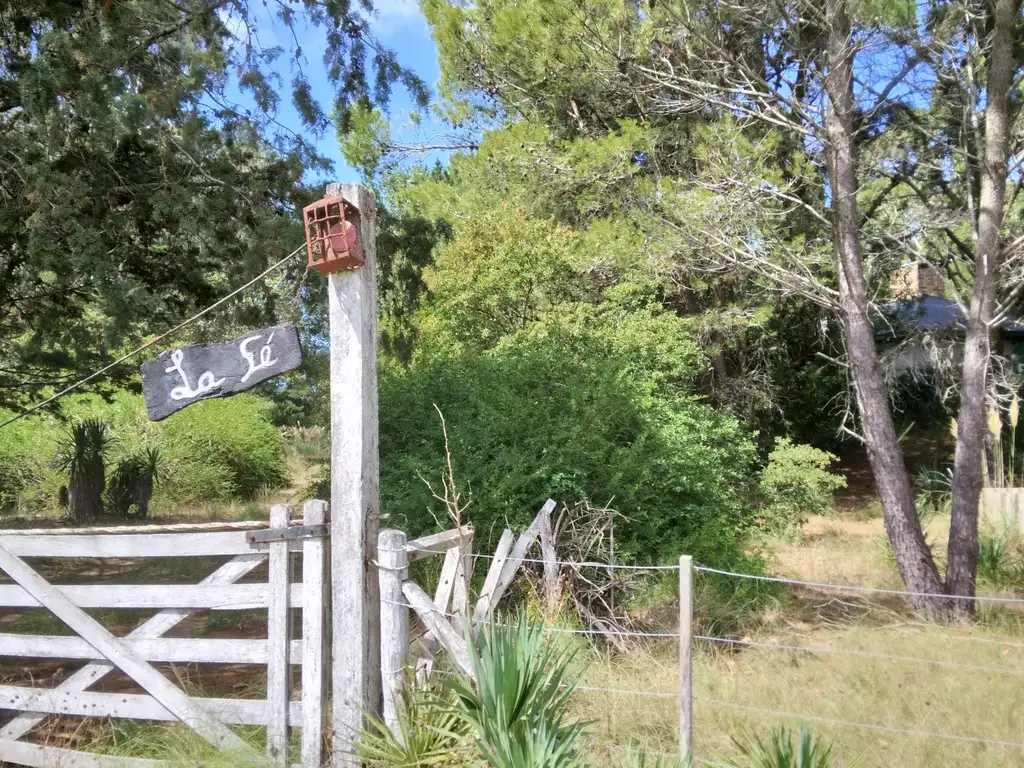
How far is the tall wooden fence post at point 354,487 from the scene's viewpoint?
397 cm

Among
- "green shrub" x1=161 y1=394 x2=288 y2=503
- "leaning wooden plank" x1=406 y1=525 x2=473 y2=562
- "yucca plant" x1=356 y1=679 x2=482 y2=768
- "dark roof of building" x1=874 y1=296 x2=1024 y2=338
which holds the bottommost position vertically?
"yucca plant" x1=356 y1=679 x2=482 y2=768

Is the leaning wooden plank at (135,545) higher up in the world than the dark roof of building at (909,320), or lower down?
lower down

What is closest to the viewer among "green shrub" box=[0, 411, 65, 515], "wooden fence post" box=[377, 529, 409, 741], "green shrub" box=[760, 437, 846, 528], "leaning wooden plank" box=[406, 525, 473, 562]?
"wooden fence post" box=[377, 529, 409, 741]

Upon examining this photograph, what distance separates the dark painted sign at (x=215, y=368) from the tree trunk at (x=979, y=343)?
20.3 ft

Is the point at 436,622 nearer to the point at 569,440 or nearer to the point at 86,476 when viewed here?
the point at 569,440

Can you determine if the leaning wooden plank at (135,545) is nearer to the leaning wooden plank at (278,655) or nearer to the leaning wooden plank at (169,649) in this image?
the leaning wooden plank at (278,655)

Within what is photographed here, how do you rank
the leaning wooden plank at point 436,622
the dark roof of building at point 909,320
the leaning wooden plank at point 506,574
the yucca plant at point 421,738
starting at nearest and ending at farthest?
the yucca plant at point 421,738, the leaning wooden plank at point 436,622, the leaning wooden plank at point 506,574, the dark roof of building at point 909,320

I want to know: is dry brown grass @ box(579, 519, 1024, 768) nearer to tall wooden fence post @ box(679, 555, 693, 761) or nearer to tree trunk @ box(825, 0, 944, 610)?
tall wooden fence post @ box(679, 555, 693, 761)

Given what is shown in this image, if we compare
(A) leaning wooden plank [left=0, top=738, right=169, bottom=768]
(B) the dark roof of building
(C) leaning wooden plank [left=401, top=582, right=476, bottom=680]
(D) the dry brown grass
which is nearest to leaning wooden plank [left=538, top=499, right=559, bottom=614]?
(D) the dry brown grass

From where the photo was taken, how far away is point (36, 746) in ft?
14.1

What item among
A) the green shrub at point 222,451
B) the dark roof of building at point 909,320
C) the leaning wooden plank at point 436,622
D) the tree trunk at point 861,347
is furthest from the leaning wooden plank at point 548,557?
the green shrub at point 222,451

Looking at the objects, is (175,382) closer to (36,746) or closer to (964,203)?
(36,746)

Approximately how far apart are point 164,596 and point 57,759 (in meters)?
0.96

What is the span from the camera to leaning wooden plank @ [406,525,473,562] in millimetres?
4281
